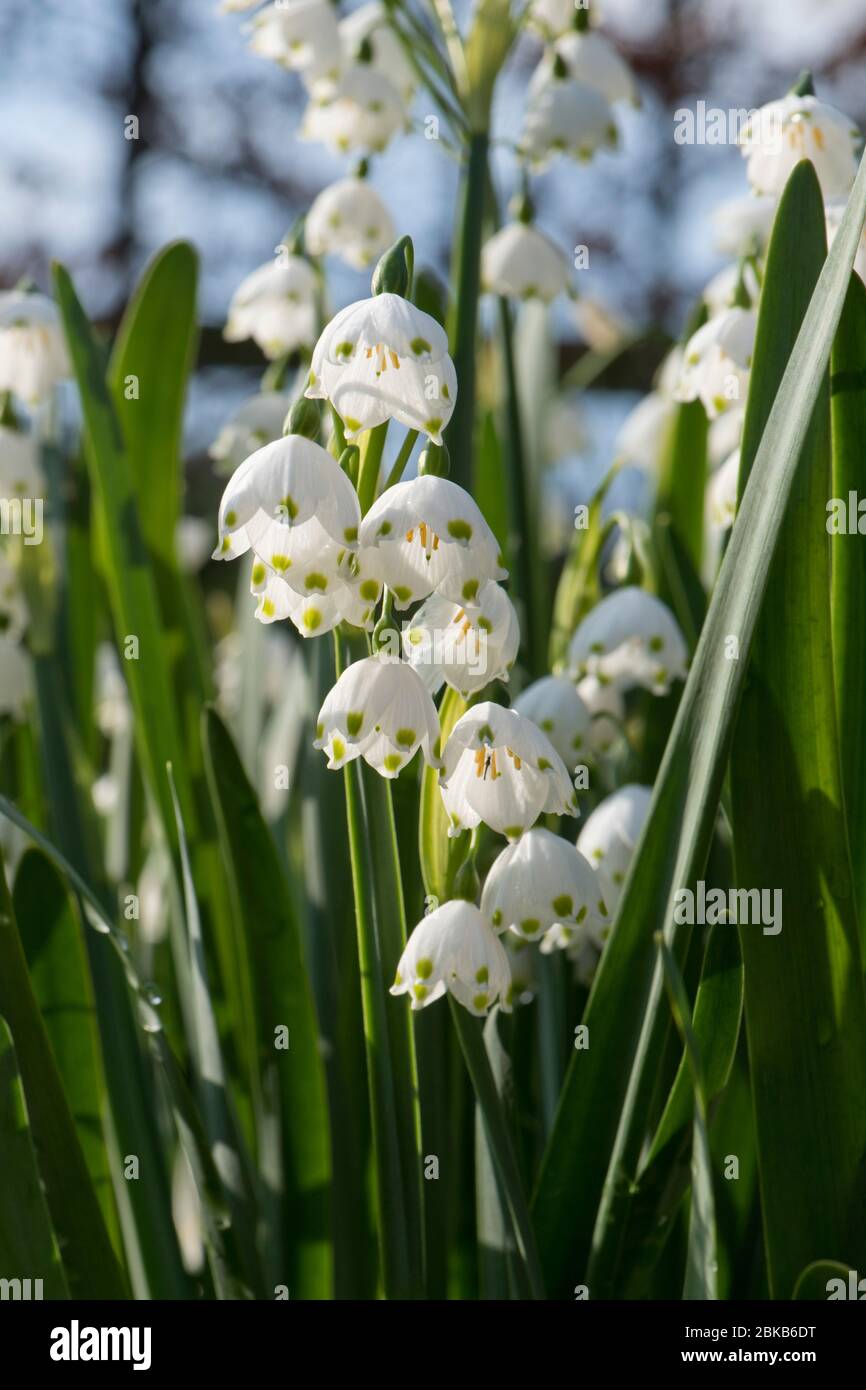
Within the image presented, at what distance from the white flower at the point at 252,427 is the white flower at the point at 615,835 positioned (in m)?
0.47

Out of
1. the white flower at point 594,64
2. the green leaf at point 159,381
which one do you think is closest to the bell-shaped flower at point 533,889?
the green leaf at point 159,381

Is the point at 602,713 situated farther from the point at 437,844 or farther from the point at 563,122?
the point at 563,122

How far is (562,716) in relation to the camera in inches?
35.6

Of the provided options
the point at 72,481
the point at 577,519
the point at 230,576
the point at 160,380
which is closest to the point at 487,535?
the point at 577,519

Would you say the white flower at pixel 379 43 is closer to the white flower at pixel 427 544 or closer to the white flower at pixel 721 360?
the white flower at pixel 721 360

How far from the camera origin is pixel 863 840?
2.67 feet

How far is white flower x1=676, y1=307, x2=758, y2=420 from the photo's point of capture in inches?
35.7

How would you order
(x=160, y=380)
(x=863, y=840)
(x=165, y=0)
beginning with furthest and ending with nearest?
1. (x=165, y=0)
2. (x=160, y=380)
3. (x=863, y=840)

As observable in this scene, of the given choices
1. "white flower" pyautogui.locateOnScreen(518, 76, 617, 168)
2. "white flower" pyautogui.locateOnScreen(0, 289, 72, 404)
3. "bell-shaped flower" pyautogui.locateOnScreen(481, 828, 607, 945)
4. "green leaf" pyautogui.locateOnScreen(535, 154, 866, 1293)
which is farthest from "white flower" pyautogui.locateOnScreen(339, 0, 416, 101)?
"bell-shaped flower" pyautogui.locateOnScreen(481, 828, 607, 945)

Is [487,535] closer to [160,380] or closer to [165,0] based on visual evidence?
[160,380]

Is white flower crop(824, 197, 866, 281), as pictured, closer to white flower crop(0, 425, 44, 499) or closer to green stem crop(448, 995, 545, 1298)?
green stem crop(448, 995, 545, 1298)

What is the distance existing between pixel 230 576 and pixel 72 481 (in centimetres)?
204

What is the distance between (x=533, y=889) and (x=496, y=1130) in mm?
123

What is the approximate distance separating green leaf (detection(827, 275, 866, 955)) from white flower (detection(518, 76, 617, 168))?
501 mm
